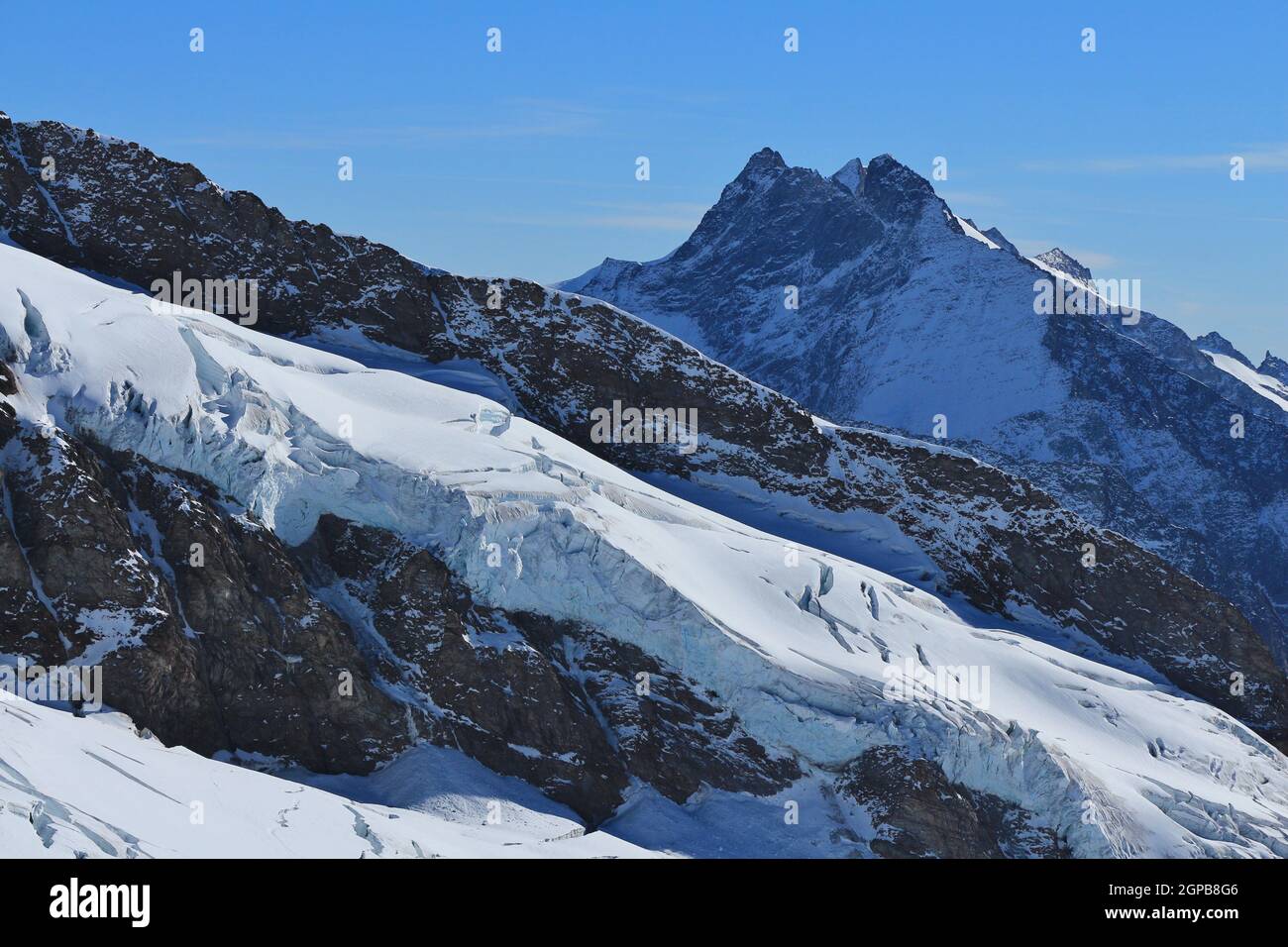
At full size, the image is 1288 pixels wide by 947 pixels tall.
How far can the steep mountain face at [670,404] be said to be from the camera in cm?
13738

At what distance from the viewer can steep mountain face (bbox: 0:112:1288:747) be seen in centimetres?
13738

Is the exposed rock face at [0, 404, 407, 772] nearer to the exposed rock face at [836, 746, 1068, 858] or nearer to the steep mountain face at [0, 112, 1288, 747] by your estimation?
the exposed rock face at [836, 746, 1068, 858]

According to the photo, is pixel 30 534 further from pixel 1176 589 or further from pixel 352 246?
pixel 1176 589

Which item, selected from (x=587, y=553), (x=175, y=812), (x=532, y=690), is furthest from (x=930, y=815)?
(x=175, y=812)

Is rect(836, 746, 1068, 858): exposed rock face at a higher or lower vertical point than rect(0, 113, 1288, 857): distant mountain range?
lower

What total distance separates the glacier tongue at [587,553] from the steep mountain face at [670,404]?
22.6m

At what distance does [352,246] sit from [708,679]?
6001cm

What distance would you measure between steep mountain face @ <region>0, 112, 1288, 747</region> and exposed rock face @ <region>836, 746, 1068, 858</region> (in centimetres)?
3643

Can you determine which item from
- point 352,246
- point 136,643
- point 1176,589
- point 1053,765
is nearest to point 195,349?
point 136,643

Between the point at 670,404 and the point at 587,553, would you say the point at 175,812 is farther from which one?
the point at 670,404

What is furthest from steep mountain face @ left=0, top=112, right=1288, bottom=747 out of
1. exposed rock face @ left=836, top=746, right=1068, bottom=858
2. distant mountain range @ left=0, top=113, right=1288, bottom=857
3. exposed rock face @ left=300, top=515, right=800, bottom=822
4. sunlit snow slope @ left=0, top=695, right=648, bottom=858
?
sunlit snow slope @ left=0, top=695, right=648, bottom=858

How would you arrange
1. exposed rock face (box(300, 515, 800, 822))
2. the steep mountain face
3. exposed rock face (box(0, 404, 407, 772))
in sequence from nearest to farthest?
exposed rock face (box(0, 404, 407, 772)) < exposed rock face (box(300, 515, 800, 822)) < the steep mountain face
